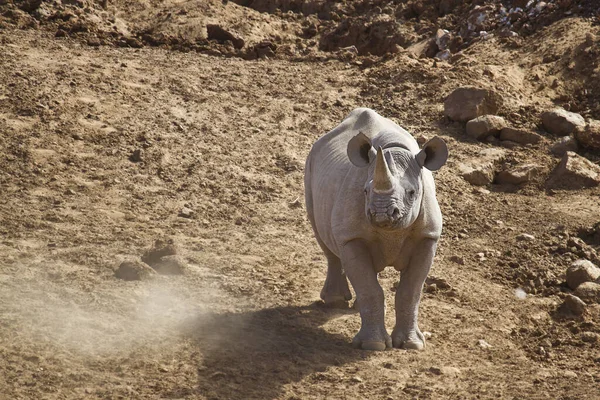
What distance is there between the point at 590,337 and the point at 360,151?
289 centimetres

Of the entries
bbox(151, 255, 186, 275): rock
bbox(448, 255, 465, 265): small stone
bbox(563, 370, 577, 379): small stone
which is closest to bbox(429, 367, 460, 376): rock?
bbox(563, 370, 577, 379): small stone

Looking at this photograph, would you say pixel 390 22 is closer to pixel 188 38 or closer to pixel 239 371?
pixel 188 38

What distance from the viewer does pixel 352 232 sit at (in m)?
8.88

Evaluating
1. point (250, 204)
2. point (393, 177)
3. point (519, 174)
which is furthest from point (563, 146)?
point (393, 177)

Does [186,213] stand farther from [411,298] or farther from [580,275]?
[580,275]

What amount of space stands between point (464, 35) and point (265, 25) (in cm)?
353

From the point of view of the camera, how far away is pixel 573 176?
14438 millimetres

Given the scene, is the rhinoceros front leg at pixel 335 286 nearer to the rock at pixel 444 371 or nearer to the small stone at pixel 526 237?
the rock at pixel 444 371

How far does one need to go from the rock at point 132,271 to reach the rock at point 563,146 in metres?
7.14

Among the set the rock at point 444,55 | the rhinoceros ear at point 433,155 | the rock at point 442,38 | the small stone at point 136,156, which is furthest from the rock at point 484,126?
the rhinoceros ear at point 433,155

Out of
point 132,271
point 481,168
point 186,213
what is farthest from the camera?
point 481,168

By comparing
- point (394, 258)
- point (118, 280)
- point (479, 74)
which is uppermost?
point (479, 74)

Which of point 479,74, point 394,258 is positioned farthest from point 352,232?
point 479,74

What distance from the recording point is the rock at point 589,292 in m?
10.9
